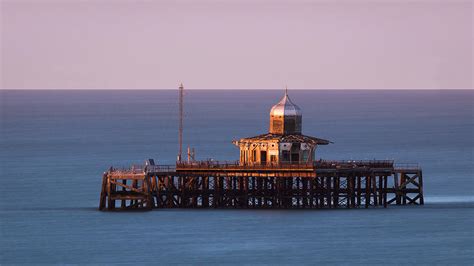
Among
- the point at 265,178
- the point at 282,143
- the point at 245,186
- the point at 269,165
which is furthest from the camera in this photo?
the point at 265,178

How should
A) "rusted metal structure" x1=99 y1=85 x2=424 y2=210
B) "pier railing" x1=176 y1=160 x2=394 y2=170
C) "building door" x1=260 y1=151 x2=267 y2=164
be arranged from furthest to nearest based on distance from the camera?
"building door" x1=260 y1=151 x2=267 y2=164 < "rusted metal structure" x1=99 y1=85 x2=424 y2=210 < "pier railing" x1=176 y1=160 x2=394 y2=170

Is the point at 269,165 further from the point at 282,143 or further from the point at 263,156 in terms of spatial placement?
the point at 263,156

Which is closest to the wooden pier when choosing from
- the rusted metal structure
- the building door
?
the rusted metal structure

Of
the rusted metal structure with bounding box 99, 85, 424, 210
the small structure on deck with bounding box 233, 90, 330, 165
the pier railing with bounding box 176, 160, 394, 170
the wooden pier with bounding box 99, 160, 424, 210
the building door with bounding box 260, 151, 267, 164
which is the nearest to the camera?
the pier railing with bounding box 176, 160, 394, 170

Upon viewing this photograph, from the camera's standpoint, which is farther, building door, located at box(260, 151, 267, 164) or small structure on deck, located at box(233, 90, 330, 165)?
building door, located at box(260, 151, 267, 164)

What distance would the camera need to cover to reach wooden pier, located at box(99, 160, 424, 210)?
128m

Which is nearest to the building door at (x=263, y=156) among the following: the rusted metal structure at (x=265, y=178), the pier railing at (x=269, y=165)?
the rusted metal structure at (x=265, y=178)

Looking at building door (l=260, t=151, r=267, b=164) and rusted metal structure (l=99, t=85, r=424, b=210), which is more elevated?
building door (l=260, t=151, r=267, b=164)

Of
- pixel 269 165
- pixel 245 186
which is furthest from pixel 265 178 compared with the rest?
pixel 269 165

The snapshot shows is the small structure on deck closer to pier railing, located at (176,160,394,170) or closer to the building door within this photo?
the building door

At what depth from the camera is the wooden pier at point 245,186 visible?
420 feet

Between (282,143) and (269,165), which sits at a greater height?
(282,143)

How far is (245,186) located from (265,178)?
1.61 meters

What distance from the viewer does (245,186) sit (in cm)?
12975
